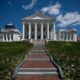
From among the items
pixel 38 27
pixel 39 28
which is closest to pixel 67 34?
pixel 39 28

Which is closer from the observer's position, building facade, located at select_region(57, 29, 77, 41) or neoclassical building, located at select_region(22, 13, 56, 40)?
neoclassical building, located at select_region(22, 13, 56, 40)

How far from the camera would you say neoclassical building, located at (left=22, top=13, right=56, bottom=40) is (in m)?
91.2

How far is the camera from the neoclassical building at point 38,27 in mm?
91250

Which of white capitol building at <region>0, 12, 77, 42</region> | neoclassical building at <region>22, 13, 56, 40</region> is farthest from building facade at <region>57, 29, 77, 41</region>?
neoclassical building at <region>22, 13, 56, 40</region>

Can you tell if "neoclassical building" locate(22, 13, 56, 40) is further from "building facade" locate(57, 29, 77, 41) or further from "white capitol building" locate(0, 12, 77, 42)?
"building facade" locate(57, 29, 77, 41)

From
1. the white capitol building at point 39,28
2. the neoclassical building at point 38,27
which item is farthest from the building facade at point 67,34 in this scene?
the neoclassical building at point 38,27

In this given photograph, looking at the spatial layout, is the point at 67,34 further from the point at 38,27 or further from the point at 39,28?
the point at 38,27

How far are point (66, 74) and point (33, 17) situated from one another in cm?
7999

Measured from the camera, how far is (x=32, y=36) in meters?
94.2

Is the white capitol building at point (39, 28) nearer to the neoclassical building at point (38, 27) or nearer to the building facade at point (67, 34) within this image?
the neoclassical building at point (38, 27)

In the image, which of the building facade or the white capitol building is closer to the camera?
the white capitol building

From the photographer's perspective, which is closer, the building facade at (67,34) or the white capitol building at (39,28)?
the white capitol building at (39,28)

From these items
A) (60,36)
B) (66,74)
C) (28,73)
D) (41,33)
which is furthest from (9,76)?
(60,36)

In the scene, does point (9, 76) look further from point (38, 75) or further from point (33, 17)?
point (33, 17)
